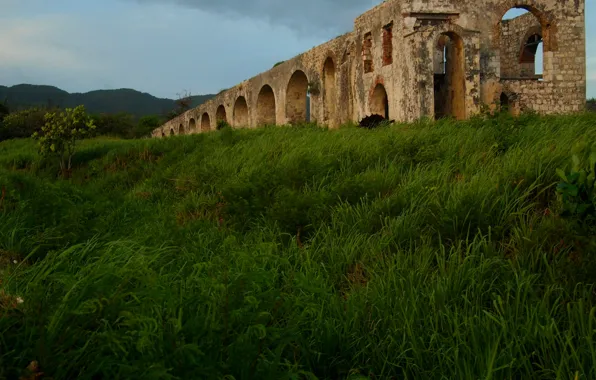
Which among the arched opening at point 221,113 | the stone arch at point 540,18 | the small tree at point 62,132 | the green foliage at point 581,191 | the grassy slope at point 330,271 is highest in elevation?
the stone arch at point 540,18

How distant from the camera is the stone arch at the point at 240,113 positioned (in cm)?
2224

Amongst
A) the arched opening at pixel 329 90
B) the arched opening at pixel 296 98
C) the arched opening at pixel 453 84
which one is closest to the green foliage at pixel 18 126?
the arched opening at pixel 296 98

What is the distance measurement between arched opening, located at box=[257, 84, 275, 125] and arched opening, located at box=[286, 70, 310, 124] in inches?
91.9

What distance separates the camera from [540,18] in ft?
43.5

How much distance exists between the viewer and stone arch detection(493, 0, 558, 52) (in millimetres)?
12602

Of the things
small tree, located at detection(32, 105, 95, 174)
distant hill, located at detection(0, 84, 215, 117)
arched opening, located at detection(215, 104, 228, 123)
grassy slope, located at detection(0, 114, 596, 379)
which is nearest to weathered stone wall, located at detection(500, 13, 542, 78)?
arched opening, located at detection(215, 104, 228, 123)

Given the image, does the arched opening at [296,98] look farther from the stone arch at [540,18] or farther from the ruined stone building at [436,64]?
the stone arch at [540,18]

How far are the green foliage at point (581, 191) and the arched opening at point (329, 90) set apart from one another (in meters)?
12.5

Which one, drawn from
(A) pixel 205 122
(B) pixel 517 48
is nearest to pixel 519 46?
(B) pixel 517 48

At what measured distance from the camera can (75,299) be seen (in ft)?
6.96

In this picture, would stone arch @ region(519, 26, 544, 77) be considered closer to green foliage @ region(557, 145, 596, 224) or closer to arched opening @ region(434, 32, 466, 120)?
arched opening @ region(434, 32, 466, 120)

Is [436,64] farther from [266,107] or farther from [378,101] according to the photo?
[266,107]

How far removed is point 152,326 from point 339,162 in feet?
12.9

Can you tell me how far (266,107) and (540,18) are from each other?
9.93 meters
